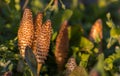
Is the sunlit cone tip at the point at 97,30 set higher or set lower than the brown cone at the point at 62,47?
higher

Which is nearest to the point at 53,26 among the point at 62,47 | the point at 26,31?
the point at 62,47

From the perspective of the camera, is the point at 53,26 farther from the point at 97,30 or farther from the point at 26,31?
the point at 26,31

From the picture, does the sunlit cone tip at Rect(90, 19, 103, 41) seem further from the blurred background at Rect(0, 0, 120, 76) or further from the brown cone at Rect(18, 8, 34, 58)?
the brown cone at Rect(18, 8, 34, 58)

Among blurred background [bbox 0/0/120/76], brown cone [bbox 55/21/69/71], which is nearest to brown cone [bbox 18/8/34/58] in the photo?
blurred background [bbox 0/0/120/76]

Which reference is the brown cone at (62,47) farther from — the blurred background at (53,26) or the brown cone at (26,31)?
the brown cone at (26,31)

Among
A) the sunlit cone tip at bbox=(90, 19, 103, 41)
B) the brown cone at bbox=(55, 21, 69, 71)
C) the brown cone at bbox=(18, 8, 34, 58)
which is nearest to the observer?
the brown cone at bbox=(18, 8, 34, 58)

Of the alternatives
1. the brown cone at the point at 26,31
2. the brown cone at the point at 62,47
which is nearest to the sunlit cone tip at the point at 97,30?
the brown cone at the point at 62,47

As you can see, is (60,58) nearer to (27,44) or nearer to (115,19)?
(27,44)

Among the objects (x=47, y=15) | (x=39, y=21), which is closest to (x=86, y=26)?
(x=47, y=15)
